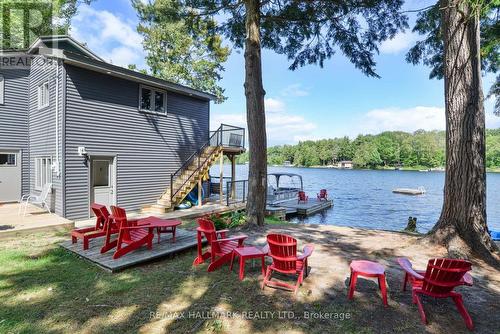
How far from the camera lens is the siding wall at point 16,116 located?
10797mm

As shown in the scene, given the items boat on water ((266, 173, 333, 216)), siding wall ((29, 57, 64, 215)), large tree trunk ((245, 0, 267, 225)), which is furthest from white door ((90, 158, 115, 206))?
boat on water ((266, 173, 333, 216))

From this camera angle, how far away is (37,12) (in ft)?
62.5

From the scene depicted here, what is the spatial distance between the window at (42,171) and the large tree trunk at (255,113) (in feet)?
23.4

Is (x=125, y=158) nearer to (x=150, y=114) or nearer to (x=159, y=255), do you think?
(x=150, y=114)

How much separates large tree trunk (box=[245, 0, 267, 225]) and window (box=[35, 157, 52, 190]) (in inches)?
280

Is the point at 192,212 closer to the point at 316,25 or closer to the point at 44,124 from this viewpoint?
the point at 44,124

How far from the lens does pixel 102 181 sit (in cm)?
1011

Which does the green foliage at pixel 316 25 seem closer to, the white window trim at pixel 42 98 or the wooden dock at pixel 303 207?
the white window trim at pixel 42 98

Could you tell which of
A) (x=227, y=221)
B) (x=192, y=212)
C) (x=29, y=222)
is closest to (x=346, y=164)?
(x=192, y=212)

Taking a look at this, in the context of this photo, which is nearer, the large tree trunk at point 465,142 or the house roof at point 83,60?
the large tree trunk at point 465,142

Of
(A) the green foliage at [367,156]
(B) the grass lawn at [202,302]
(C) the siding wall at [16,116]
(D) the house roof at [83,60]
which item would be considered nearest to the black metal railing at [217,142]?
(D) the house roof at [83,60]

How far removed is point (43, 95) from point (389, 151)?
308ft

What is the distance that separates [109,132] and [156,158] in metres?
2.21

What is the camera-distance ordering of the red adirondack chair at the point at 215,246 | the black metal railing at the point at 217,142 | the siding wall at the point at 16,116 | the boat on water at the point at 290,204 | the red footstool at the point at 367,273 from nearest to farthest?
the red footstool at the point at 367,273
the red adirondack chair at the point at 215,246
the siding wall at the point at 16,116
the black metal railing at the point at 217,142
the boat on water at the point at 290,204
